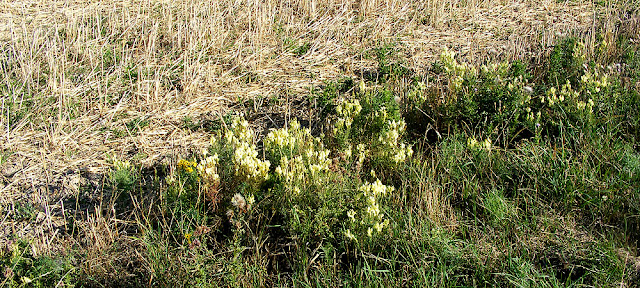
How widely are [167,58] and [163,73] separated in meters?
0.47

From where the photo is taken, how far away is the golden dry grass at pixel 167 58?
486 cm

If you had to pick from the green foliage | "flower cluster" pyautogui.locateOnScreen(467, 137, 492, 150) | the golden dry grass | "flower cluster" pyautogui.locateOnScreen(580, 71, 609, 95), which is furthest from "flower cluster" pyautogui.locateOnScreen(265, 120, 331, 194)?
"flower cluster" pyautogui.locateOnScreen(580, 71, 609, 95)

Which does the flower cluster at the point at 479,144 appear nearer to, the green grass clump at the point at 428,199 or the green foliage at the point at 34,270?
the green grass clump at the point at 428,199

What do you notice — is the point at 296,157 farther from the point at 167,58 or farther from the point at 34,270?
the point at 167,58

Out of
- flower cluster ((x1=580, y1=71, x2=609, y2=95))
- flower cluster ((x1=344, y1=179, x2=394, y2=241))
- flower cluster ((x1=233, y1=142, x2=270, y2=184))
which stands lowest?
flower cluster ((x1=344, y1=179, x2=394, y2=241))

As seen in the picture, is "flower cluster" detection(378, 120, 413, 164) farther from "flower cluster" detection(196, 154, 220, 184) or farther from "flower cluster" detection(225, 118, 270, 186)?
"flower cluster" detection(196, 154, 220, 184)

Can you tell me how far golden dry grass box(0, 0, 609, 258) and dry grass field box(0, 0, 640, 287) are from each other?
0.02 meters

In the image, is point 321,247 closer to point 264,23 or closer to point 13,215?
point 13,215

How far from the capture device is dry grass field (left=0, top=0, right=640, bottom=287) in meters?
4.07

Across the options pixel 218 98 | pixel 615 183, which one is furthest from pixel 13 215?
pixel 615 183

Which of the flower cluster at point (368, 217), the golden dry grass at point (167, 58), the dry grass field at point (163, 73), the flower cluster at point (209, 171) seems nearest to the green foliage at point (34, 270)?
the dry grass field at point (163, 73)

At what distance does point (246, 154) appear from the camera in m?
4.05

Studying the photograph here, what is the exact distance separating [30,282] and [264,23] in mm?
4269

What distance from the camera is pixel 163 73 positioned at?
19.3 feet
